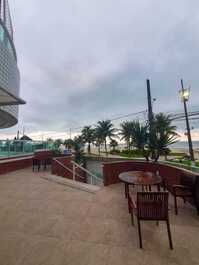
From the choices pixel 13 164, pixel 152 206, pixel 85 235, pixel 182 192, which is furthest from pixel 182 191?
pixel 13 164

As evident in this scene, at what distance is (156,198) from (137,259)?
0.81 meters

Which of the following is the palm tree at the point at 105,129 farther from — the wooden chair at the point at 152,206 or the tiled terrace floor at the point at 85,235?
the wooden chair at the point at 152,206

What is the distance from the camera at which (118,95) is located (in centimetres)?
1773

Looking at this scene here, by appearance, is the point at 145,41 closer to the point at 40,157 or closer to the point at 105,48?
the point at 105,48

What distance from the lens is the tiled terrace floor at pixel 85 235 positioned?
183cm

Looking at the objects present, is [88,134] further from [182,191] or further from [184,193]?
[184,193]

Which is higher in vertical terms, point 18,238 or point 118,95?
point 118,95

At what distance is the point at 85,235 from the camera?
2.31 metres

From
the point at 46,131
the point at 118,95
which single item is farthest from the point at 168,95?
the point at 46,131

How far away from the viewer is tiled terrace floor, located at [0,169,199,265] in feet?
6.01

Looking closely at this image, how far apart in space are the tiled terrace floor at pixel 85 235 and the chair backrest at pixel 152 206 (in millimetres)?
396

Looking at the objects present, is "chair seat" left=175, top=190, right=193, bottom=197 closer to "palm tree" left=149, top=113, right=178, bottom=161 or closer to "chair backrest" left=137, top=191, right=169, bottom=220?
"chair backrest" left=137, top=191, right=169, bottom=220

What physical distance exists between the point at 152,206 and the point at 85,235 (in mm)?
1198

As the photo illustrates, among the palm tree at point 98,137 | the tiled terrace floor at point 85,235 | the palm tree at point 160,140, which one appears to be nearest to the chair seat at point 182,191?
the tiled terrace floor at point 85,235
